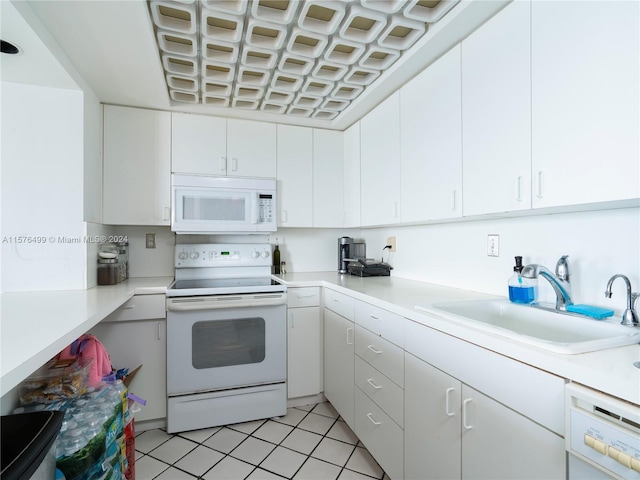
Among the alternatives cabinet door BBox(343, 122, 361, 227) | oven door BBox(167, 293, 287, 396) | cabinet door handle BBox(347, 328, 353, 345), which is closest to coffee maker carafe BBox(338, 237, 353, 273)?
cabinet door BBox(343, 122, 361, 227)

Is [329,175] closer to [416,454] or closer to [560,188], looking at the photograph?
[560,188]

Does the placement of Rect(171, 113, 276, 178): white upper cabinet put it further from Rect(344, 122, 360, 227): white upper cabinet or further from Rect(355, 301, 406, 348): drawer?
Rect(355, 301, 406, 348): drawer

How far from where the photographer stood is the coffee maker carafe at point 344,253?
2.86 metres

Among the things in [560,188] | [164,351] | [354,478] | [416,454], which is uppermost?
[560,188]

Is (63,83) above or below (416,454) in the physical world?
above

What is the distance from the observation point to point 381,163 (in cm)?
227

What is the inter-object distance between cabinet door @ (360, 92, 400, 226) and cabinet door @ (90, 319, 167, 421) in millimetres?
1599

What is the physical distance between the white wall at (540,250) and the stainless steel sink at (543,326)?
15 centimetres

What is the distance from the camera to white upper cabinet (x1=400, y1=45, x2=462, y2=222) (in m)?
1.59

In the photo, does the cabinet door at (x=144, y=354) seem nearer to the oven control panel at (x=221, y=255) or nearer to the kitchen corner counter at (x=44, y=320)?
the kitchen corner counter at (x=44, y=320)

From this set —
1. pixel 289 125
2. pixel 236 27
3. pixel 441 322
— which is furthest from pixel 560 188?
pixel 289 125

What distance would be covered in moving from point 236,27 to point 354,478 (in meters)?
2.30

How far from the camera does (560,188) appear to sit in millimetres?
1117

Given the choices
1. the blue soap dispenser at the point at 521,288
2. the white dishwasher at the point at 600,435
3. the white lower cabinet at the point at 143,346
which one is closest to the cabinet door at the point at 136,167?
the white lower cabinet at the point at 143,346
